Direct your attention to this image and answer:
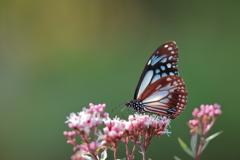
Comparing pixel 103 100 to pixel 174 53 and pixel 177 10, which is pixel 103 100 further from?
pixel 174 53

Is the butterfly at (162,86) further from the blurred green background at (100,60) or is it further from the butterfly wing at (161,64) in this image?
the blurred green background at (100,60)

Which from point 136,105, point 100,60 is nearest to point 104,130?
point 136,105

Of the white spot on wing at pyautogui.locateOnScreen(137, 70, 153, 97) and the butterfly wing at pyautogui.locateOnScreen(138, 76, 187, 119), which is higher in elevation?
the white spot on wing at pyautogui.locateOnScreen(137, 70, 153, 97)

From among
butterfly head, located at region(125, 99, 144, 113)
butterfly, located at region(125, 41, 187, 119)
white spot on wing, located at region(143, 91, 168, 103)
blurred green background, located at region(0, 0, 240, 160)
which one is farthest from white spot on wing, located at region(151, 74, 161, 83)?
blurred green background, located at region(0, 0, 240, 160)

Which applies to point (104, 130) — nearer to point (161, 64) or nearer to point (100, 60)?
point (161, 64)

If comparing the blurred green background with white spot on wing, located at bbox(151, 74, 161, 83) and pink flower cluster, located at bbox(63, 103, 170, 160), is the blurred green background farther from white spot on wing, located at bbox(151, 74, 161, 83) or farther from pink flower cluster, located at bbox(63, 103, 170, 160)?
pink flower cluster, located at bbox(63, 103, 170, 160)

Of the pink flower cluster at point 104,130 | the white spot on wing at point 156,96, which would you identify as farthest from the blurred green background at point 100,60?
the pink flower cluster at point 104,130

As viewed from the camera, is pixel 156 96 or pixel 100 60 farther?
pixel 100 60
